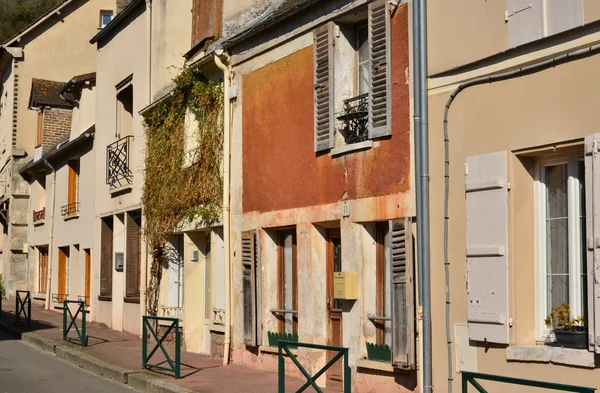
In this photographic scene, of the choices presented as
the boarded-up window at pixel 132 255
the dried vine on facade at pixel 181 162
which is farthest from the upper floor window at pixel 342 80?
the boarded-up window at pixel 132 255

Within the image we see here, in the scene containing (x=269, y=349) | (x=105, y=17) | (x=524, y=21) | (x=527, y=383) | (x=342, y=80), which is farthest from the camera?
(x=105, y=17)

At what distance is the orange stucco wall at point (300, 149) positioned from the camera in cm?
982

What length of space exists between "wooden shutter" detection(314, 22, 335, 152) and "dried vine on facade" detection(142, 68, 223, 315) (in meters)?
3.01

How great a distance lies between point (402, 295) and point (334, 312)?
1.81m

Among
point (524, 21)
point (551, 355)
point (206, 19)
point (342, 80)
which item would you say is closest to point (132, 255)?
point (206, 19)

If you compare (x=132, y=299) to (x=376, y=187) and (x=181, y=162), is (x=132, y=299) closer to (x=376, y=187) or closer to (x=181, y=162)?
(x=181, y=162)

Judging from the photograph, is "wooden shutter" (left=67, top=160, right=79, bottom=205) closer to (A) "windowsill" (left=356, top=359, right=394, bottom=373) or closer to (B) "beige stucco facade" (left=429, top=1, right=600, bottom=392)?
(A) "windowsill" (left=356, top=359, right=394, bottom=373)

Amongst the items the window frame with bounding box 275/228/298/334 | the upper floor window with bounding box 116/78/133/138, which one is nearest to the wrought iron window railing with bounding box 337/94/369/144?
the window frame with bounding box 275/228/298/334

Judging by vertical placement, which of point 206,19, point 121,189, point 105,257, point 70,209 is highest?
point 206,19

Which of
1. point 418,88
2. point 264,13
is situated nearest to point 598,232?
point 418,88

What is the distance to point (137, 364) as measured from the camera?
13.4 metres

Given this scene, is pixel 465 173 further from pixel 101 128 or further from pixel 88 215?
pixel 88 215

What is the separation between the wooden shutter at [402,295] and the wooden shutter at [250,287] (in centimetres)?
328

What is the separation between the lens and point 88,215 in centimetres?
2180
